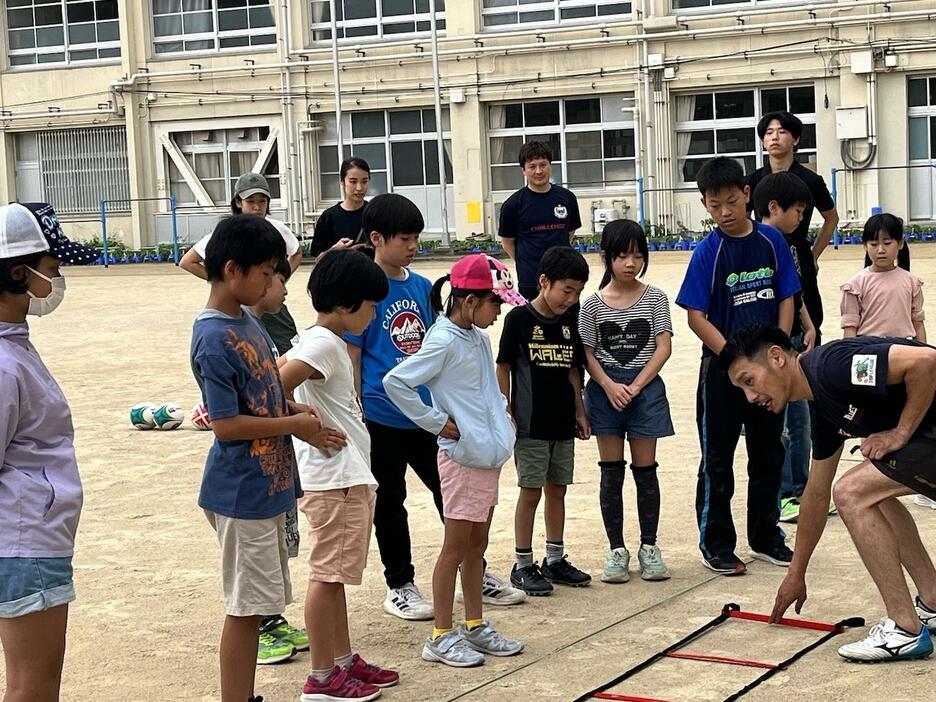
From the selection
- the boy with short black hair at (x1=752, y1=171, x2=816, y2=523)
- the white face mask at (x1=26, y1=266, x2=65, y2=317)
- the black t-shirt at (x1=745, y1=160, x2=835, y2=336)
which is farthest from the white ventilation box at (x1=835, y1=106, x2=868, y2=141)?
the white face mask at (x1=26, y1=266, x2=65, y2=317)

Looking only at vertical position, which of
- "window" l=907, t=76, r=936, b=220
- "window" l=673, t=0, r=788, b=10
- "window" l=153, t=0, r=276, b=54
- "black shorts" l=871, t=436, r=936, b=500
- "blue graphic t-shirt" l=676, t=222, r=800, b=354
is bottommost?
"black shorts" l=871, t=436, r=936, b=500

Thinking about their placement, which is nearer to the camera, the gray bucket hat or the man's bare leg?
the man's bare leg

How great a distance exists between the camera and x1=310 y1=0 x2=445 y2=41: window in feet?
A: 110

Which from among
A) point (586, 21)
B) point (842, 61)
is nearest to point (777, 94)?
point (842, 61)

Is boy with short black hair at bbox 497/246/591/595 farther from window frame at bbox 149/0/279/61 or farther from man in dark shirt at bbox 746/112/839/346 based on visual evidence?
window frame at bbox 149/0/279/61

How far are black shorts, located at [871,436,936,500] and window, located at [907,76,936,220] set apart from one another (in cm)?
2523

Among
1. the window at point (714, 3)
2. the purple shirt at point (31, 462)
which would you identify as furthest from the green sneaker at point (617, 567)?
the window at point (714, 3)

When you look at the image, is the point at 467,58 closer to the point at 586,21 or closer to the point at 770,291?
the point at 586,21

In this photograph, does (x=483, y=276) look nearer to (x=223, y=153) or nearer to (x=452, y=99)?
(x=452, y=99)

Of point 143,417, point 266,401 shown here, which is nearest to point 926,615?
point 266,401

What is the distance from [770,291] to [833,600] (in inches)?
57.7

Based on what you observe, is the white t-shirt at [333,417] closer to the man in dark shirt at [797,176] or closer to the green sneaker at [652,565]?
the green sneaker at [652,565]

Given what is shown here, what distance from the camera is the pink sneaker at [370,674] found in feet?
16.4

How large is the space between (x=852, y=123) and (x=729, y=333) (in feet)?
76.6
